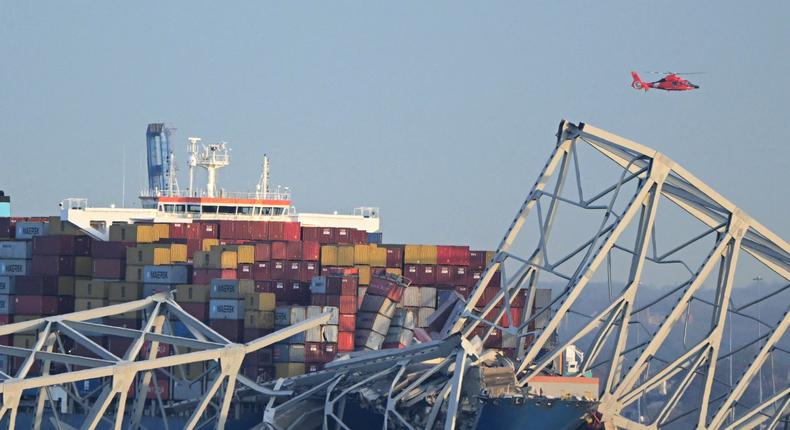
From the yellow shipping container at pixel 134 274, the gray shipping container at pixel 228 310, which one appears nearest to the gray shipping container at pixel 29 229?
the yellow shipping container at pixel 134 274

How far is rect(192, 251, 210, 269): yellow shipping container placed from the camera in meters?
73.6

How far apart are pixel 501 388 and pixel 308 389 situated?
11190 mm

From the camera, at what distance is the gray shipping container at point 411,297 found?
71.7m

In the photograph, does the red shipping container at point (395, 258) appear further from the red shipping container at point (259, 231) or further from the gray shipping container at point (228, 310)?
the red shipping container at point (259, 231)

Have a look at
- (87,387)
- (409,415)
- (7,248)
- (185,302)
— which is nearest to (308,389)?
(409,415)

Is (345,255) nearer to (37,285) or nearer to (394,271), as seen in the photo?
(394,271)

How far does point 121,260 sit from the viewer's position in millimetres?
78250

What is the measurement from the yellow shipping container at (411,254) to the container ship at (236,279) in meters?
0.07

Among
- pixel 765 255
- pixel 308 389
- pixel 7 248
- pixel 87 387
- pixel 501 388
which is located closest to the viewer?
pixel 501 388

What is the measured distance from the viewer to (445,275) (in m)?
73.8

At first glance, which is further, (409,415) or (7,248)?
(7,248)

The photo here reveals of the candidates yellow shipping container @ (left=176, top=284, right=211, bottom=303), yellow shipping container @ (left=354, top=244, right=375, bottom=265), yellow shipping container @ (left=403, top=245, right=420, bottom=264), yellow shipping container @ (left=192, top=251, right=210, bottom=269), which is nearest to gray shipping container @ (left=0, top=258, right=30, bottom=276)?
yellow shipping container @ (left=176, top=284, right=211, bottom=303)

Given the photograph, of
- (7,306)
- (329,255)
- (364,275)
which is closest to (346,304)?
(364,275)

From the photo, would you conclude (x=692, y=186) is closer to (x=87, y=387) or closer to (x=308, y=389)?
(x=308, y=389)
